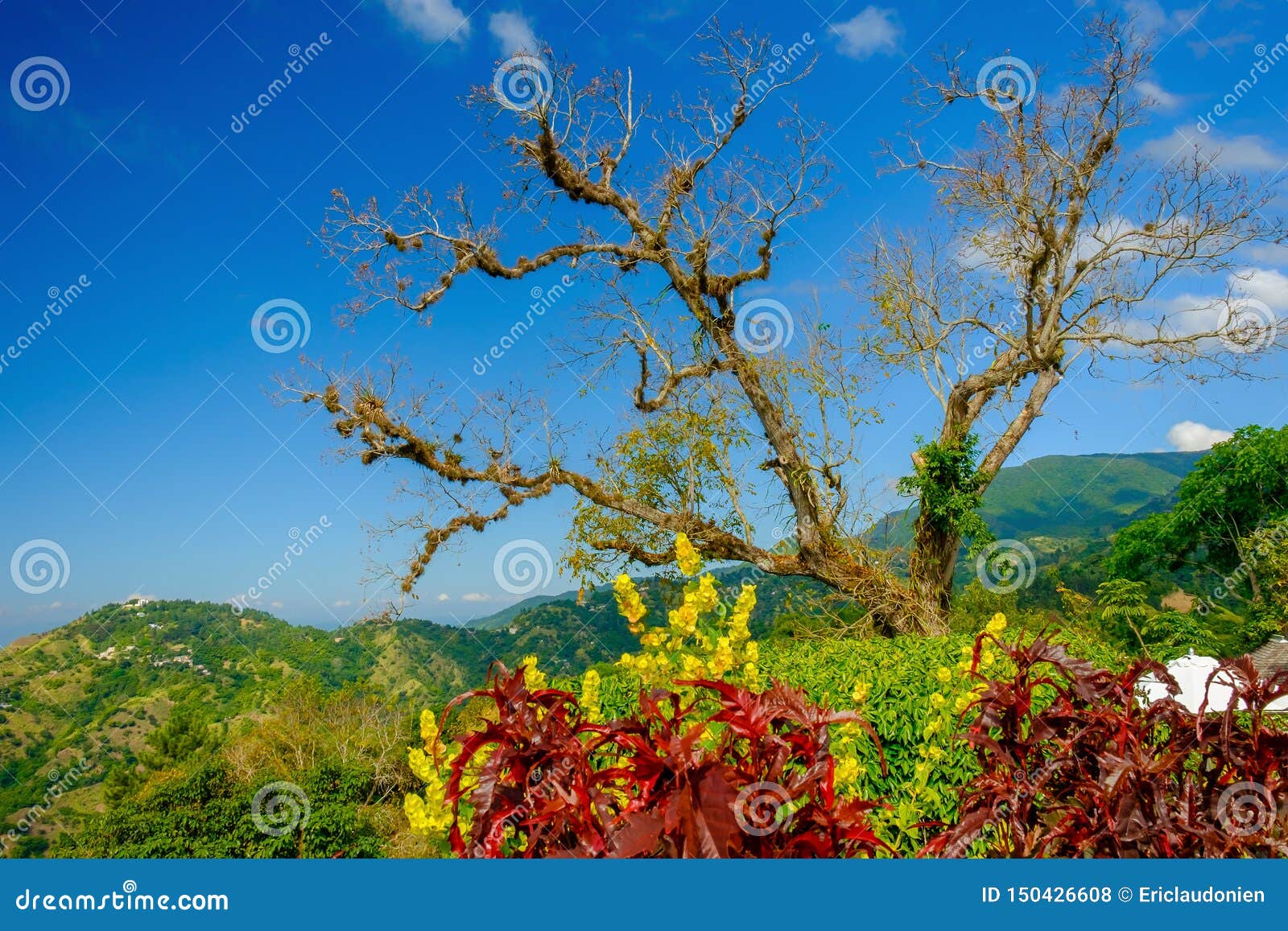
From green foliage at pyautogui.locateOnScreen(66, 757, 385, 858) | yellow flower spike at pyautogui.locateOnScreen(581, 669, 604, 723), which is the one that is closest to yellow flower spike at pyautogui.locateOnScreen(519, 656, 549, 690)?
yellow flower spike at pyautogui.locateOnScreen(581, 669, 604, 723)

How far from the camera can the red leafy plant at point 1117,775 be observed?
1224mm

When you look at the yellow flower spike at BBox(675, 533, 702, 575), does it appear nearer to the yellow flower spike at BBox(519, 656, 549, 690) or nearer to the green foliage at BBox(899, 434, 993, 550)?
the yellow flower spike at BBox(519, 656, 549, 690)

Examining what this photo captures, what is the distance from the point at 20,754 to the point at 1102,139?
141ft

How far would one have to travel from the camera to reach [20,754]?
31.7 m

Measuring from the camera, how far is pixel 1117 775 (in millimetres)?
1229

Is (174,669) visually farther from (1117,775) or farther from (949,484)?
(1117,775)

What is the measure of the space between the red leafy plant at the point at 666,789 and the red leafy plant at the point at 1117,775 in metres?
0.30

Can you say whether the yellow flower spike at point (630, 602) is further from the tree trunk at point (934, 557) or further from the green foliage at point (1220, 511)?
the green foliage at point (1220, 511)

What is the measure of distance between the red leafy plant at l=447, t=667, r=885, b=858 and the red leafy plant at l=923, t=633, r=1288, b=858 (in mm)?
298

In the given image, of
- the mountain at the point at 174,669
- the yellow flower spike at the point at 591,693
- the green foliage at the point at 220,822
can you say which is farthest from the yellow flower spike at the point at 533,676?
the mountain at the point at 174,669

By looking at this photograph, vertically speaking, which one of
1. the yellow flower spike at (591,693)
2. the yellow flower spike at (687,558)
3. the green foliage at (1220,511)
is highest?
the green foliage at (1220,511)

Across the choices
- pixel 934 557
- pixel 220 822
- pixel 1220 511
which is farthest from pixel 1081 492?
pixel 220 822

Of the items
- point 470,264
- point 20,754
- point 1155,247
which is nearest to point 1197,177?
point 1155,247

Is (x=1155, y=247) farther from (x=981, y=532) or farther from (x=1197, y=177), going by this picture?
(x=981, y=532)
